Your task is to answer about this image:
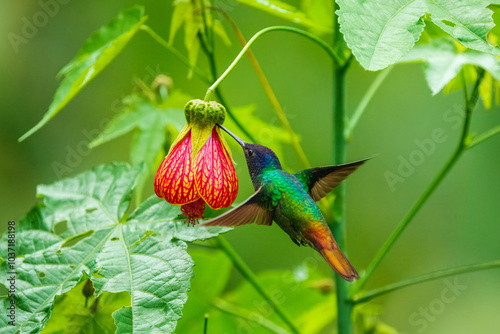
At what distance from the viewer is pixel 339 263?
0.98m

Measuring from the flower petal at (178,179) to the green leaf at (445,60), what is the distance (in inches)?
20.5

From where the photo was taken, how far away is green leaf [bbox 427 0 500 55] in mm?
841

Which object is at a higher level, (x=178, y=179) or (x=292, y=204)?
(x=178, y=179)

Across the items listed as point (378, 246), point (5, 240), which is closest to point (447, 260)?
point (378, 246)

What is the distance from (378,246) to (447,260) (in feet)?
1.48

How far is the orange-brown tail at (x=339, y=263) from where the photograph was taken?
0.95 m

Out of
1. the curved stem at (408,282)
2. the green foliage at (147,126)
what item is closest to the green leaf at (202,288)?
the green foliage at (147,126)

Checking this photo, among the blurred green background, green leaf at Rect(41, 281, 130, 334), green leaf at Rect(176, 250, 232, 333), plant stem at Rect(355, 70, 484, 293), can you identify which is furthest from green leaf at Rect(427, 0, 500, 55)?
the blurred green background

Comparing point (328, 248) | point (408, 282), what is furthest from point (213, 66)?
point (408, 282)

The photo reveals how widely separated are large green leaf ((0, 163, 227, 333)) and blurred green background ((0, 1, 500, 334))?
1.91 meters

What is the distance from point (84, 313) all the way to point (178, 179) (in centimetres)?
37

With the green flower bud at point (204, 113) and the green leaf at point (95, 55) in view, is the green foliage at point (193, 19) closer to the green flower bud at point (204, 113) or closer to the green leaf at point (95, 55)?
the green leaf at point (95, 55)

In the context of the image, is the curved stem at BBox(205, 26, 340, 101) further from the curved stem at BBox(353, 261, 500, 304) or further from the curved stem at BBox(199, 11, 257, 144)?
the curved stem at BBox(353, 261, 500, 304)

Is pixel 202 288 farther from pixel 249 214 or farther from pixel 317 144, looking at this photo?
pixel 317 144
